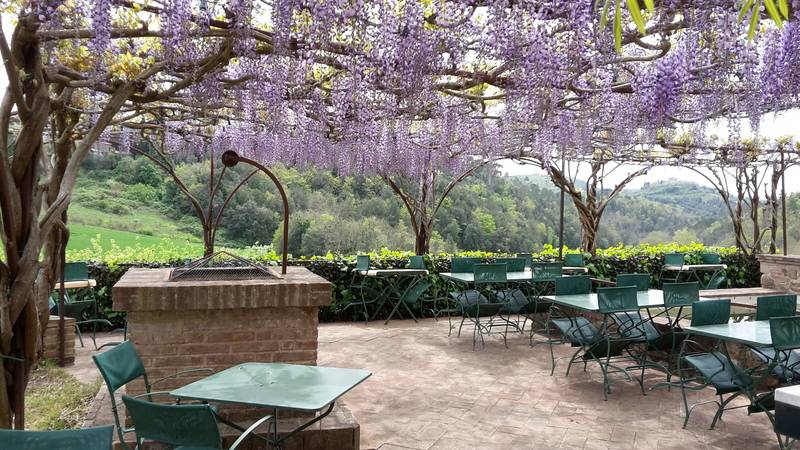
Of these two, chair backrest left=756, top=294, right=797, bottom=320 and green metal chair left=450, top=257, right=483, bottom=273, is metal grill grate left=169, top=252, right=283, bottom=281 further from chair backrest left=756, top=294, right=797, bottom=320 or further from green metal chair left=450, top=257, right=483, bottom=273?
green metal chair left=450, top=257, right=483, bottom=273

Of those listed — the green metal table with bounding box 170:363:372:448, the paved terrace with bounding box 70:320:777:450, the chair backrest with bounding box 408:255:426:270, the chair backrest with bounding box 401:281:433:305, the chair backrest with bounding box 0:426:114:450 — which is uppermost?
the chair backrest with bounding box 408:255:426:270

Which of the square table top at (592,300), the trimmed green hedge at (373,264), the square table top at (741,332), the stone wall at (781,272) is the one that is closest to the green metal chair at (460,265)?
the trimmed green hedge at (373,264)

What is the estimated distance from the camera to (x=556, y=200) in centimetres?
1752

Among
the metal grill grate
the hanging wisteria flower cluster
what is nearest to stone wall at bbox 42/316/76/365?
the hanging wisteria flower cluster

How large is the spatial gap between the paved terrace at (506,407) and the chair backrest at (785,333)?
57 centimetres

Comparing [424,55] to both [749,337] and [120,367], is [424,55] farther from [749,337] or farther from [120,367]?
[120,367]

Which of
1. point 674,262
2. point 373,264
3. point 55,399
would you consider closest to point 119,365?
point 55,399

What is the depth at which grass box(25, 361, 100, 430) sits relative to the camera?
12.2 feet

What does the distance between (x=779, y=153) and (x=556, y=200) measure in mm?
7724

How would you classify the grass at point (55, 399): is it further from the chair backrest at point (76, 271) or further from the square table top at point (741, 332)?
the square table top at point (741, 332)

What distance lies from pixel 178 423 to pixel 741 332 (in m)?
3.28

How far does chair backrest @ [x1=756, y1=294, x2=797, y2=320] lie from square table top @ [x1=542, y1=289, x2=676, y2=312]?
763 millimetres

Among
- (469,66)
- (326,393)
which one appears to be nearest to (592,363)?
(469,66)

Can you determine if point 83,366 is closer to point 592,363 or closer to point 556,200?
point 592,363
